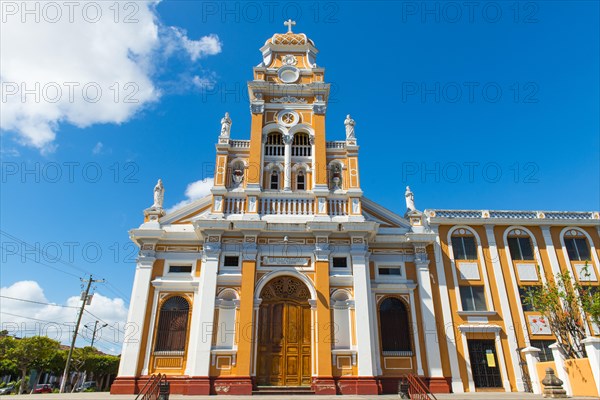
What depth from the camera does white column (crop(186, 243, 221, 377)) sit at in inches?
585

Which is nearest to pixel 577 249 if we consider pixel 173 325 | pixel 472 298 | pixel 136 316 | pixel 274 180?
pixel 472 298

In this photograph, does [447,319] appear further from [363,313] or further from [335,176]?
[335,176]

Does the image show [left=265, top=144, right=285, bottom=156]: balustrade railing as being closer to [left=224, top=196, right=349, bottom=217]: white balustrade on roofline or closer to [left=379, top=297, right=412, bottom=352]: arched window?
[left=224, top=196, right=349, bottom=217]: white balustrade on roofline

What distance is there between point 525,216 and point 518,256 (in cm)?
226

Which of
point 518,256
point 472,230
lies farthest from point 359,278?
point 518,256

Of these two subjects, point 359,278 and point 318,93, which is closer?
point 359,278

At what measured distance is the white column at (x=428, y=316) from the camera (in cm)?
1603

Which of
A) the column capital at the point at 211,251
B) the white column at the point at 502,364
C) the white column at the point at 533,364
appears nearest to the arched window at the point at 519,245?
the white column at the point at 502,364

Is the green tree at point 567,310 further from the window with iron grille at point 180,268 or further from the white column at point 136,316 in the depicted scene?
the white column at point 136,316

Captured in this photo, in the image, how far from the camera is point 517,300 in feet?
59.7

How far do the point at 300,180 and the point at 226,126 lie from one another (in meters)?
4.69

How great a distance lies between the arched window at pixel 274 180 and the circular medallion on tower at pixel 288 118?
8.57ft

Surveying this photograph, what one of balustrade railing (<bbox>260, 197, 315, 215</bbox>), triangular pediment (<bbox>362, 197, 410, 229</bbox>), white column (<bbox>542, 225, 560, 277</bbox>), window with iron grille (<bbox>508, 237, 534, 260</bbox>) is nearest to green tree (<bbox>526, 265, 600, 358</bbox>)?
white column (<bbox>542, 225, 560, 277</bbox>)

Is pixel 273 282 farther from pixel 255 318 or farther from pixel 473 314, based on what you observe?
pixel 473 314
